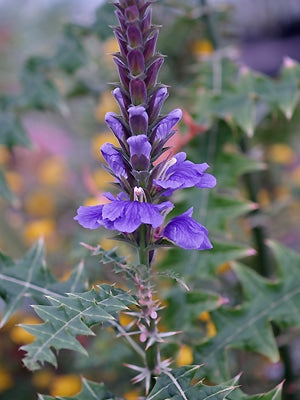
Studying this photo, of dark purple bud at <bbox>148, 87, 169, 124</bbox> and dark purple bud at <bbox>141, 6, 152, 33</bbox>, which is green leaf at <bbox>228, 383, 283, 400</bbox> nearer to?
dark purple bud at <bbox>148, 87, 169, 124</bbox>

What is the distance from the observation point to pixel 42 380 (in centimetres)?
219

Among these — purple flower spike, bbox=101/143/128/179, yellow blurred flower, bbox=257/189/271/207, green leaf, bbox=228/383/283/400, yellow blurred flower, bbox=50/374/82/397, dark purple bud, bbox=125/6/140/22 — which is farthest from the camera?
yellow blurred flower, bbox=257/189/271/207

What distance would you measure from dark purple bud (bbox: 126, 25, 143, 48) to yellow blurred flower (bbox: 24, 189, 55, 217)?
6.84 feet

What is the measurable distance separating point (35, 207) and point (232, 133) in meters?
1.42

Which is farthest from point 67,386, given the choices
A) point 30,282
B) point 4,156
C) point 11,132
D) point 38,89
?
point 4,156

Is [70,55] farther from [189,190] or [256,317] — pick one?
[256,317]

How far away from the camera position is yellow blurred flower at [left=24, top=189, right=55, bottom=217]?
114 inches

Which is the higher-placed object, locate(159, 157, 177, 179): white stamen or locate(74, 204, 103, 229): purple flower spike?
locate(159, 157, 177, 179): white stamen

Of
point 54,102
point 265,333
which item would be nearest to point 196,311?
point 265,333

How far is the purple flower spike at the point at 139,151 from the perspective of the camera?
2.99ft

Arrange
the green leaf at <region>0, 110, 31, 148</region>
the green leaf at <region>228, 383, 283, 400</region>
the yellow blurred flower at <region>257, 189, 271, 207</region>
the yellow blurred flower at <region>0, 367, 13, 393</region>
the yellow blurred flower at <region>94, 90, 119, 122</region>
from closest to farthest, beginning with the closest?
the green leaf at <region>228, 383, 283, 400</region>
the green leaf at <region>0, 110, 31, 148</region>
the yellow blurred flower at <region>0, 367, 13, 393</region>
the yellow blurred flower at <region>257, 189, 271, 207</region>
the yellow blurred flower at <region>94, 90, 119, 122</region>

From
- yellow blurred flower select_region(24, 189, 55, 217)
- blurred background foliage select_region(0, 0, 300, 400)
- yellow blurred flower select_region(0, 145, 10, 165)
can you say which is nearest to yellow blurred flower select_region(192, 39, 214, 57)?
blurred background foliage select_region(0, 0, 300, 400)

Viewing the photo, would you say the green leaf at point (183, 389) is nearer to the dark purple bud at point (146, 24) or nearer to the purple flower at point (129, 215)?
the purple flower at point (129, 215)

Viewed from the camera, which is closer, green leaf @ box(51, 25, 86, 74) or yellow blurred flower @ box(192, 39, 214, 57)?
green leaf @ box(51, 25, 86, 74)
